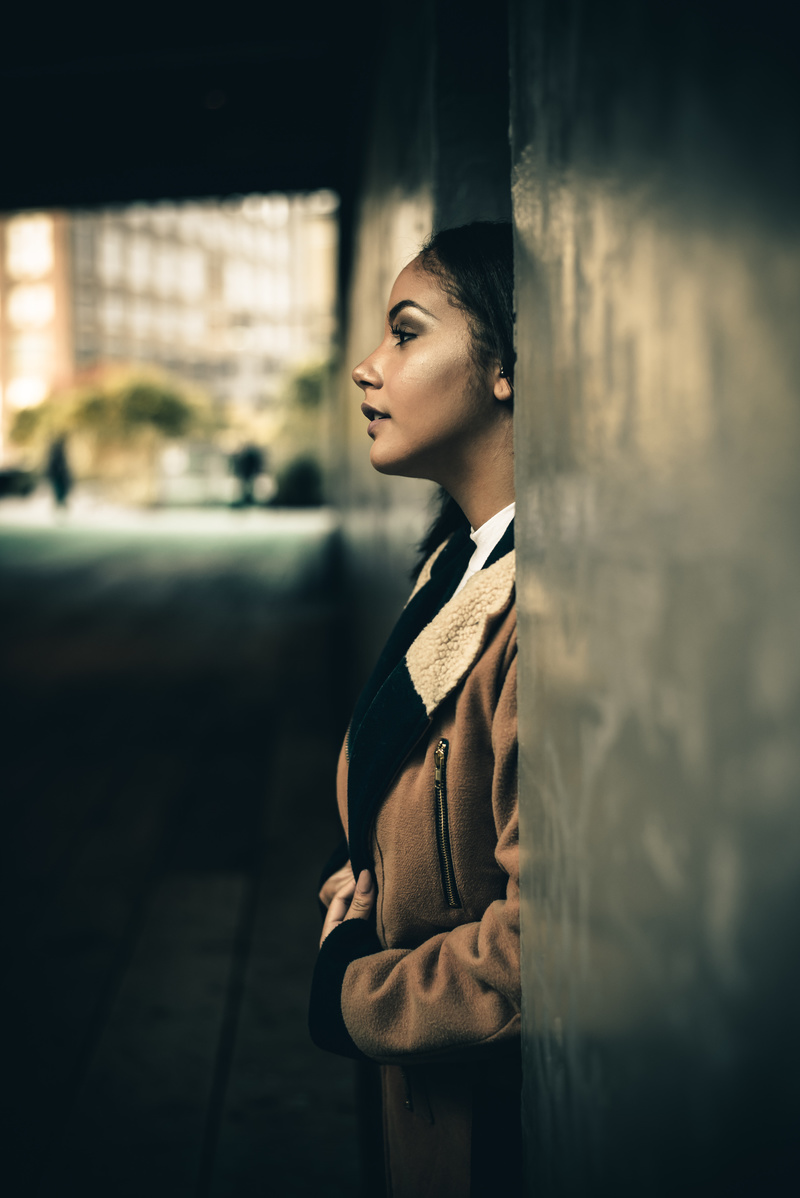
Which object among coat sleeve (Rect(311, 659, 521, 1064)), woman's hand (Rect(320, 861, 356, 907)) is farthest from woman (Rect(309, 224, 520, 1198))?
woman's hand (Rect(320, 861, 356, 907))

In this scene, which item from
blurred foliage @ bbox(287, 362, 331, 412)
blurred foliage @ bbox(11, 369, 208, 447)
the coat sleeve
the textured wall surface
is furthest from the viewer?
blurred foliage @ bbox(11, 369, 208, 447)

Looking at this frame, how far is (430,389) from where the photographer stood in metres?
1.09

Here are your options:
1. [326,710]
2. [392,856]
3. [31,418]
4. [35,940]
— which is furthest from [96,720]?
[31,418]

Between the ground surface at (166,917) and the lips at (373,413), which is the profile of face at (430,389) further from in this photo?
the ground surface at (166,917)

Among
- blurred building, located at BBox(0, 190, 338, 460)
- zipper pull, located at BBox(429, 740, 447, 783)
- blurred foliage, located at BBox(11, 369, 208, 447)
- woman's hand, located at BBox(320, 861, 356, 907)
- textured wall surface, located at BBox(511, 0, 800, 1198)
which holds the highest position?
blurred building, located at BBox(0, 190, 338, 460)

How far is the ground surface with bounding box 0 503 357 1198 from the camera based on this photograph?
7.83 ft

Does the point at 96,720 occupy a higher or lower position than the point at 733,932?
lower

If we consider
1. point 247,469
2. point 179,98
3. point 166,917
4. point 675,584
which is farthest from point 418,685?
point 247,469

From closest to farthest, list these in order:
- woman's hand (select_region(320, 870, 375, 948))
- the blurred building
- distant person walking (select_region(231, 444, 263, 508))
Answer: woman's hand (select_region(320, 870, 375, 948)) < distant person walking (select_region(231, 444, 263, 508)) < the blurred building

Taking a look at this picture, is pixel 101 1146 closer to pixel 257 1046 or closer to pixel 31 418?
pixel 257 1046

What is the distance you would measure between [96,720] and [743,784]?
6.08 meters

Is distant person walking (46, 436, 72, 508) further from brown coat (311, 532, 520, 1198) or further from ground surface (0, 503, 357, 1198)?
brown coat (311, 532, 520, 1198)

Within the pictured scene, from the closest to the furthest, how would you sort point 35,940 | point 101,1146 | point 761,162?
point 761,162 → point 101,1146 → point 35,940

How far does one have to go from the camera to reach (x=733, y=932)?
1.38 feet
